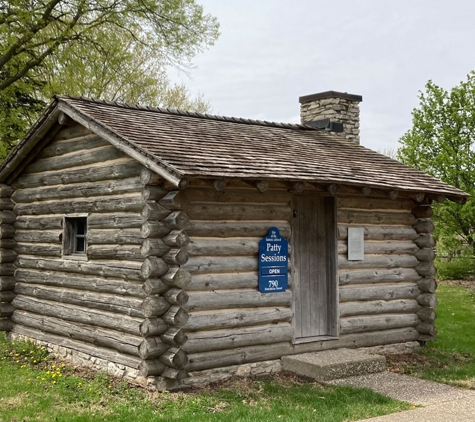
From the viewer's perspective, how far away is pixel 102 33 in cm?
2105

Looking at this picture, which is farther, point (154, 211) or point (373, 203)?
point (373, 203)

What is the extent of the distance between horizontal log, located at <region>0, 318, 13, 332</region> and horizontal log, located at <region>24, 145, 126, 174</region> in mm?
2941

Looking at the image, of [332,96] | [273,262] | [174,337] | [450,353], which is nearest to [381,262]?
[450,353]

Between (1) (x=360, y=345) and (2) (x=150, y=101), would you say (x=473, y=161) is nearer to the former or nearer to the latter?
(2) (x=150, y=101)

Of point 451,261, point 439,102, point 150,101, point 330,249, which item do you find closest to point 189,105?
point 150,101

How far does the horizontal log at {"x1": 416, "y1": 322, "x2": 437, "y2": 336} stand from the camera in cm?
1205

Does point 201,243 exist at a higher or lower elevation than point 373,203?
lower

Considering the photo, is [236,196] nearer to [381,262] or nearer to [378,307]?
[381,262]

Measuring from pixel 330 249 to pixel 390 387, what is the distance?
2724mm

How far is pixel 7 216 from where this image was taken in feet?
41.9

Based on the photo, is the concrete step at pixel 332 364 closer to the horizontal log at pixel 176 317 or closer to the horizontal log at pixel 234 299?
the horizontal log at pixel 234 299

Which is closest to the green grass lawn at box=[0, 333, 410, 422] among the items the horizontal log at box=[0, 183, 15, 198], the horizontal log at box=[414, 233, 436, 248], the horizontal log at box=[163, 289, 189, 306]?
the horizontal log at box=[163, 289, 189, 306]

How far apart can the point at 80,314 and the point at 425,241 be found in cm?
630

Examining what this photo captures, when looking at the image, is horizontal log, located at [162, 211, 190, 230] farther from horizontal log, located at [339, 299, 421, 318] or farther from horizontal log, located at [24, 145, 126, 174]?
horizontal log, located at [339, 299, 421, 318]
